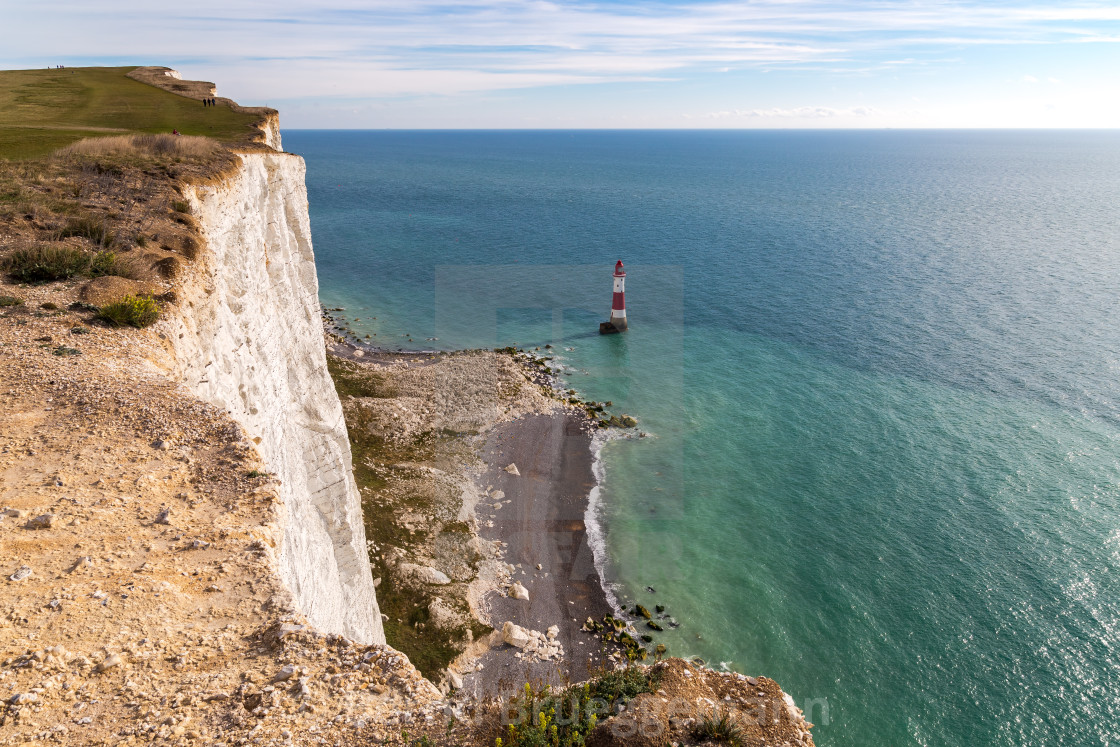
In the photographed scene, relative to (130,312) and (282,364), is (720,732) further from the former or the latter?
(282,364)

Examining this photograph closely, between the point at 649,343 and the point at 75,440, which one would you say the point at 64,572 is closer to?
the point at 75,440

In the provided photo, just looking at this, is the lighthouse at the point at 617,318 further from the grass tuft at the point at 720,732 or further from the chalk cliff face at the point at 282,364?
the grass tuft at the point at 720,732

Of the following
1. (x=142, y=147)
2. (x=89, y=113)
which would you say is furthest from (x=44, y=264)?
(x=89, y=113)

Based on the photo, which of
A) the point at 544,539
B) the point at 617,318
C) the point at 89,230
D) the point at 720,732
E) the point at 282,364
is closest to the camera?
the point at 720,732

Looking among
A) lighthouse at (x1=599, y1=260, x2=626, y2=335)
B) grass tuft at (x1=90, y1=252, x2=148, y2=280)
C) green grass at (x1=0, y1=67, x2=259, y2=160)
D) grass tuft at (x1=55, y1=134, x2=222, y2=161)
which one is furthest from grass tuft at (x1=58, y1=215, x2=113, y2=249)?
lighthouse at (x1=599, y1=260, x2=626, y2=335)

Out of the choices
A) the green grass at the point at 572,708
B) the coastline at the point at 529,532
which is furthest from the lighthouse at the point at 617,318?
the green grass at the point at 572,708

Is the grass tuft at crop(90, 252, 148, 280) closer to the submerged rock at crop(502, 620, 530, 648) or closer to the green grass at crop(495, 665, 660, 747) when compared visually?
the green grass at crop(495, 665, 660, 747)
